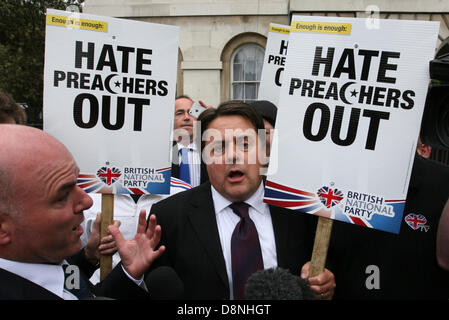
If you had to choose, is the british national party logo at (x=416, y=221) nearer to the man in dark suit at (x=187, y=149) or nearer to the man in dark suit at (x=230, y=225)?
the man in dark suit at (x=230, y=225)

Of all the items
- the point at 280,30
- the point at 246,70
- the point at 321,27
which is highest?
the point at 246,70

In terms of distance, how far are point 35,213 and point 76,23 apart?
1426 millimetres

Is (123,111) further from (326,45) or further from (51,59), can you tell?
(326,45)

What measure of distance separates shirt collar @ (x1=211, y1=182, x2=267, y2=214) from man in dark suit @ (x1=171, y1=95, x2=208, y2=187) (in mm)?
1588

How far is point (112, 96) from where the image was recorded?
2.37 m

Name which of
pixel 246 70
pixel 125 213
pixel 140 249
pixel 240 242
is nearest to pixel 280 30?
pixel 125 213

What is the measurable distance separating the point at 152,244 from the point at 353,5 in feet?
38.1

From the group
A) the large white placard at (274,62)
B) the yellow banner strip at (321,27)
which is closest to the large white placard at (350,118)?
the yellow banner strip at (321,27)

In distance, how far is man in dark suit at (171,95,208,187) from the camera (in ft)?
13.4

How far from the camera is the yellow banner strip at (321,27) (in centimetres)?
189

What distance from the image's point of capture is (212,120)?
2314 millimetres

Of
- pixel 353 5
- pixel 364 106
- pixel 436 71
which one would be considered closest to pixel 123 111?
pixel 364 106

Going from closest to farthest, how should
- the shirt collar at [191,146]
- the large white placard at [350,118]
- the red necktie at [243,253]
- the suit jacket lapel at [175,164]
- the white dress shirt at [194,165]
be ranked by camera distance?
the large white placard at [350,118] < the red necktie at [243,253] < the suit jacket lapel at [175,164] < the white dress shirt at [194,165] < the shirt collar at [191,146]

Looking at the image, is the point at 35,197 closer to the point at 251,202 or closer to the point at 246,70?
the point at 251,202
